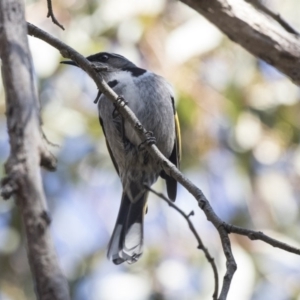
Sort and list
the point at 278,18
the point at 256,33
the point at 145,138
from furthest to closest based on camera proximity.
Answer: the point at 278,18, the point at 256,33, the point at 145,138

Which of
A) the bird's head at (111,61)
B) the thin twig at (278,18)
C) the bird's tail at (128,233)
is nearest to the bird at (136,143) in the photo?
the bird's tail at (128,233)

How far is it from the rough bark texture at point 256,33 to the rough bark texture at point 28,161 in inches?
90.1

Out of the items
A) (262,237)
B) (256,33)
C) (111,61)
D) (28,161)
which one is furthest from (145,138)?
(28,161)

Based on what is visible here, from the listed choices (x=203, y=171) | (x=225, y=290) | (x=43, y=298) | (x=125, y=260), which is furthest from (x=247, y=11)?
(x=43, y=298)

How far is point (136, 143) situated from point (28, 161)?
8.74 feet

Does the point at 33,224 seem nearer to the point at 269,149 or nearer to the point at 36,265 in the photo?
the point at 36,265

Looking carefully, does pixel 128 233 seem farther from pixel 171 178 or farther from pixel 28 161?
pixel 28 161

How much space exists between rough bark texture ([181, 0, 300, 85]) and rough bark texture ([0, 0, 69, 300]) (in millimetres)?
2288

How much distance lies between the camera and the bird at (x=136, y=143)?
3.91m

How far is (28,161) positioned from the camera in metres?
1.24

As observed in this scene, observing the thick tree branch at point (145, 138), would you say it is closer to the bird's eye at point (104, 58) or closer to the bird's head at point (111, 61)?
the bird's head at point (111, 61)

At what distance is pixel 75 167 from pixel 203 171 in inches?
46.5

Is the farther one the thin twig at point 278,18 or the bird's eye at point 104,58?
the bird's eye at point 104,58

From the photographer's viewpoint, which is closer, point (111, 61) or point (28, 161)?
point (28, 161)
